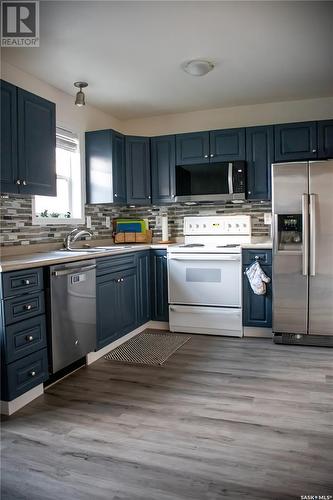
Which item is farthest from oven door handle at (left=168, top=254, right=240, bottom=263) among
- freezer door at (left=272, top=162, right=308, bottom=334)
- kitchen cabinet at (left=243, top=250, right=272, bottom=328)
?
freezer door at (left=272, top=162, right=308, bottom=334)

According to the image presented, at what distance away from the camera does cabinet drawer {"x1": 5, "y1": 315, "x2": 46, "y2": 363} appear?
91.9 inches

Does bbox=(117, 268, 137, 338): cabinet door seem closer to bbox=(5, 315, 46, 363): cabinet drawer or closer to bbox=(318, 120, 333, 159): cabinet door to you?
bbox=(5, 315, 46, 363): cabinet drawer

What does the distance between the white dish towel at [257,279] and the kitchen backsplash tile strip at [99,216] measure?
29.4 inches

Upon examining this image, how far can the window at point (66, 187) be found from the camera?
3.71 metres

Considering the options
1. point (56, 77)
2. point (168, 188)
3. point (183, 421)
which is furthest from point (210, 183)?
point (183, 421)

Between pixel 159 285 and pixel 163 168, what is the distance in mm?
1332

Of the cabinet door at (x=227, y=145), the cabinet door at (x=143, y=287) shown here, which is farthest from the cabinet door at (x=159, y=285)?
the cabinet door at (x=227, y=145)

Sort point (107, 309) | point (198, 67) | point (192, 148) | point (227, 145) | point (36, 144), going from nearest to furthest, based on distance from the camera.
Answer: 1. point (36, 144)
2. point (198, 67)
3. point (107, 309)
4. point (227, 145)
5. point (192, 148)

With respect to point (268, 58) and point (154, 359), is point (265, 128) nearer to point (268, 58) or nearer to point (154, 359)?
point (268, 58)

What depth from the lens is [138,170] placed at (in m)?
4.50

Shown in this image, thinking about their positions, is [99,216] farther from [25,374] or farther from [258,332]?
[25,374]

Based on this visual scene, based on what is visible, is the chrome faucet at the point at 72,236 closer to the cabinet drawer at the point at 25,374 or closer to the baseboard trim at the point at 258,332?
the cabinet drawer at the point at 25,374

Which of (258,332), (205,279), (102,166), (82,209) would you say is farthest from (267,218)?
(82,209)

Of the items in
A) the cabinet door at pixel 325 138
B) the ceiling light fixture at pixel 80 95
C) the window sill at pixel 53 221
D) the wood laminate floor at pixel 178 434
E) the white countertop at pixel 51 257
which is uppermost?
the ceiling light fixture at pixel 80 95
